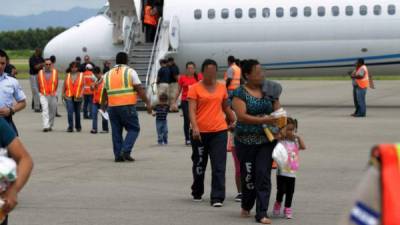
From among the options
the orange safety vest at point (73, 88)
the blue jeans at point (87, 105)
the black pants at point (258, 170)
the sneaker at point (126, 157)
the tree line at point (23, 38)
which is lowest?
the tree line at point (23, 38)

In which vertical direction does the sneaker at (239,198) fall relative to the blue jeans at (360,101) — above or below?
above

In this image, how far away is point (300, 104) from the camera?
28.3 meters

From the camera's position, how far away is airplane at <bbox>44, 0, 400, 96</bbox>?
2564 cm

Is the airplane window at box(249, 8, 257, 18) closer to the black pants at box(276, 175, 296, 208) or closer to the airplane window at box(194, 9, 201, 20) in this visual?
the airplane window at box(194, 9, 201, 20)

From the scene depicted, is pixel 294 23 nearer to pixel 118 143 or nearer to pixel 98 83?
pixel 98 83

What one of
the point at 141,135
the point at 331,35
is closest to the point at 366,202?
the point at 141,135

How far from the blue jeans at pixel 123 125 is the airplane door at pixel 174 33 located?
1235 cm

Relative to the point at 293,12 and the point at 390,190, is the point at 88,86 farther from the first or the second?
the point at 390,190

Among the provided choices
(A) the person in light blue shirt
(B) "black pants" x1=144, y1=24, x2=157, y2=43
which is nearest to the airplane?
(B) "black pants" x1=144, y1=24, x2=157, y2=43

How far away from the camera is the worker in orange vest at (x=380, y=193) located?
275 cm

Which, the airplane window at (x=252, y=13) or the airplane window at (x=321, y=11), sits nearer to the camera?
the airplane window at (x=321, y=11)

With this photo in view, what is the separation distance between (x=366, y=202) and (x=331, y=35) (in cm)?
2329

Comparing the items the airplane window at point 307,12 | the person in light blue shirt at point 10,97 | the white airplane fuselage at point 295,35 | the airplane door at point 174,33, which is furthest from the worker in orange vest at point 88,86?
the person in light blue shirt at point 10,97

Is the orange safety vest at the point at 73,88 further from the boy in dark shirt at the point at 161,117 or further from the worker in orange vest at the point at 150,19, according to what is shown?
the worker in orange vest at the point at 150,19
